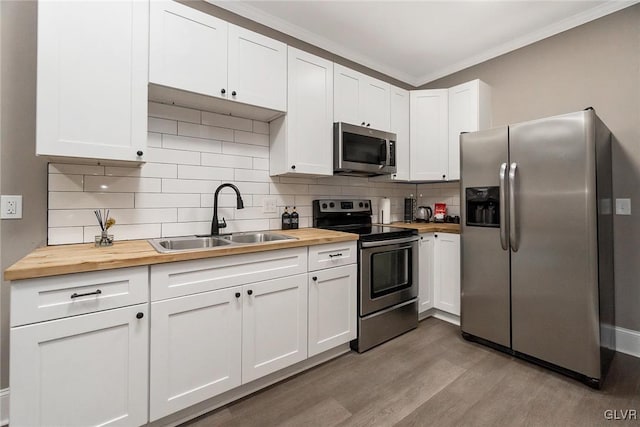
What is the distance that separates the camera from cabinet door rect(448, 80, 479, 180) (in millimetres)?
2941

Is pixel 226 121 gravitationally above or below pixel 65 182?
above

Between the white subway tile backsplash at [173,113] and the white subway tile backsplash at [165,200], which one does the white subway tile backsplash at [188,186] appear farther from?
the white subway tile backsplash at [173,113]

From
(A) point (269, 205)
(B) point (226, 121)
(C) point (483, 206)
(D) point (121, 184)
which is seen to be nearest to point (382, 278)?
(C) point (483, 206)

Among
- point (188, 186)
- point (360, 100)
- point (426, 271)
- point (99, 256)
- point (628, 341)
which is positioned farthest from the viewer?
point (426, 271)

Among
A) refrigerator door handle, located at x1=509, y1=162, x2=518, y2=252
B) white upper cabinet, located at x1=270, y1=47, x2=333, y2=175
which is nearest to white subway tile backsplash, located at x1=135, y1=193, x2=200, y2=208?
white upper cabinet, located at x1=270, y1=47, x2=333, y2=175

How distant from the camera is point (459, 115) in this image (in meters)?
3.05

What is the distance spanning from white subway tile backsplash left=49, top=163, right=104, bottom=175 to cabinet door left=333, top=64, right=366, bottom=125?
5.88 feet

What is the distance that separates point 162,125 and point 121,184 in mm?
484

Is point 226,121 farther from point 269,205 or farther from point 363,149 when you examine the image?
point 363,149

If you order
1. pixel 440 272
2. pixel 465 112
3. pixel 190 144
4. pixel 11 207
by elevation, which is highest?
pixel 465 112

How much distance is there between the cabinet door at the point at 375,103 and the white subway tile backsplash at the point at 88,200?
2.09 metres

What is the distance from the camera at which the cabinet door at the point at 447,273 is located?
275 centimetres

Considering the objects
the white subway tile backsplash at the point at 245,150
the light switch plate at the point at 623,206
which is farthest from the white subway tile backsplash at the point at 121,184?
the light switch plate at the point at 623,206

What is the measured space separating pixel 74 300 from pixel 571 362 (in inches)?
112
